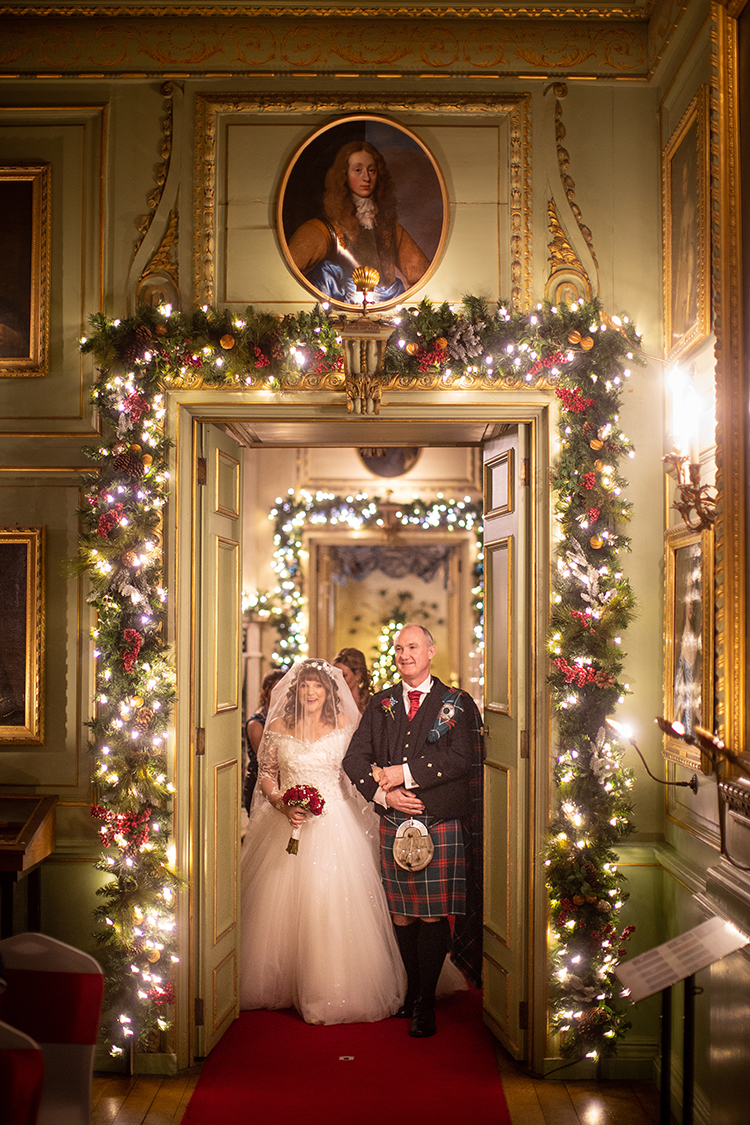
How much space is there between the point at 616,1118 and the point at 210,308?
4.19 meters

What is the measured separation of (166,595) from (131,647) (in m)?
0.31

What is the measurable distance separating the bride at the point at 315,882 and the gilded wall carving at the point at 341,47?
3.36m

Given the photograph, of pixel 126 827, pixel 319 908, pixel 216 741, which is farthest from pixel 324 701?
pixel 126 827

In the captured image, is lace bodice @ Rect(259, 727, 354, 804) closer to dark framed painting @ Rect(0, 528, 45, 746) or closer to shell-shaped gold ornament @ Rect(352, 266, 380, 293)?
dark framed painting @ Rect(0, 528, 45, 746)

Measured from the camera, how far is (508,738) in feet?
15.8

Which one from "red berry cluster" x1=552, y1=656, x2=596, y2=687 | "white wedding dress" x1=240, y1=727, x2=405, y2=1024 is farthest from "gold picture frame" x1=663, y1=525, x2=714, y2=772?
"white wedding dress" x1=240, y1=727, x2=405, y2=1024

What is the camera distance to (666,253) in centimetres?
462

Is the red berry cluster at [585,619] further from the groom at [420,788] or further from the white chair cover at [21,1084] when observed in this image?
the white chair cover at [21,1084]

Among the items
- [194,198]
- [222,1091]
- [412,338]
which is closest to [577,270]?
[412,338]

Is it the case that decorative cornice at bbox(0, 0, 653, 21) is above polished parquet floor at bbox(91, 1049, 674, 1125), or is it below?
above

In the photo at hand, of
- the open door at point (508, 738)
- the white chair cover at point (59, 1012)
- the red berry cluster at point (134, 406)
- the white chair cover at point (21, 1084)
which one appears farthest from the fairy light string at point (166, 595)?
the white chair cover at point (21, 1084)

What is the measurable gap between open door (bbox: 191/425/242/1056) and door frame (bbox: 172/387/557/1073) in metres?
0.06

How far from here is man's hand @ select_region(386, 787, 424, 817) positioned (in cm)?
525

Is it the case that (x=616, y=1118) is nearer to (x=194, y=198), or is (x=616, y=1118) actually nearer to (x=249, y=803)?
(x=249, y=803)
